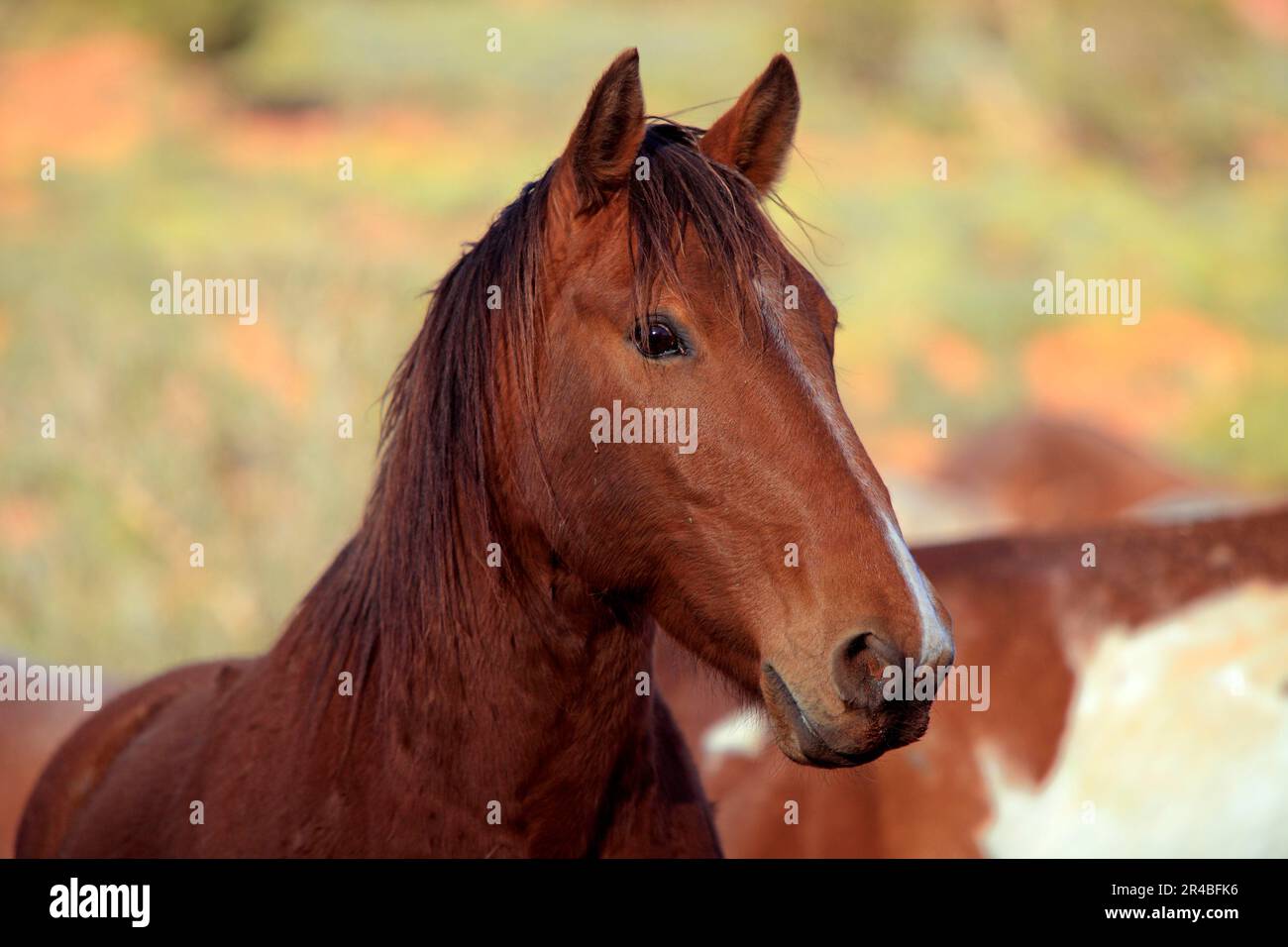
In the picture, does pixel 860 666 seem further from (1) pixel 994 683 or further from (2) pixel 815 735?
(1) pixel 994 683

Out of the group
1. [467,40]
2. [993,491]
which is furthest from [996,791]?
[467,40]

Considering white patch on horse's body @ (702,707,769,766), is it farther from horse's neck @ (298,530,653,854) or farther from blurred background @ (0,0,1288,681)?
horse's neck @ (298,530,653,854)

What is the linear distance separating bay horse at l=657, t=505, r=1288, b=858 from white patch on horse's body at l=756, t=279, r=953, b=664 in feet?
6.14

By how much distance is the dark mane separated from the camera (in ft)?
7.48

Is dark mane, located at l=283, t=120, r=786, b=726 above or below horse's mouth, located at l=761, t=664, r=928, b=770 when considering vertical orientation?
above

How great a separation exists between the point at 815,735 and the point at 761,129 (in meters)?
1.23

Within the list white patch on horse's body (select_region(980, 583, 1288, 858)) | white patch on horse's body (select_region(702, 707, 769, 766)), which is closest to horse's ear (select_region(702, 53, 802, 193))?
white patch on horse's body (select_region(702, 707, 769, 766))

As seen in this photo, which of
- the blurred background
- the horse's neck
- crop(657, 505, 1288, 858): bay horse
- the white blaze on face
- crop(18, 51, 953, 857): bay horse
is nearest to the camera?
the white blaze on face

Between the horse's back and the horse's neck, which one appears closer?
the horse's neck

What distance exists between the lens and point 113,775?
10.6 feet

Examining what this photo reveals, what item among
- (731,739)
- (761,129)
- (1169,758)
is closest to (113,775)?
(731,739)

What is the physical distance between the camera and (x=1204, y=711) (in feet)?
13.3
